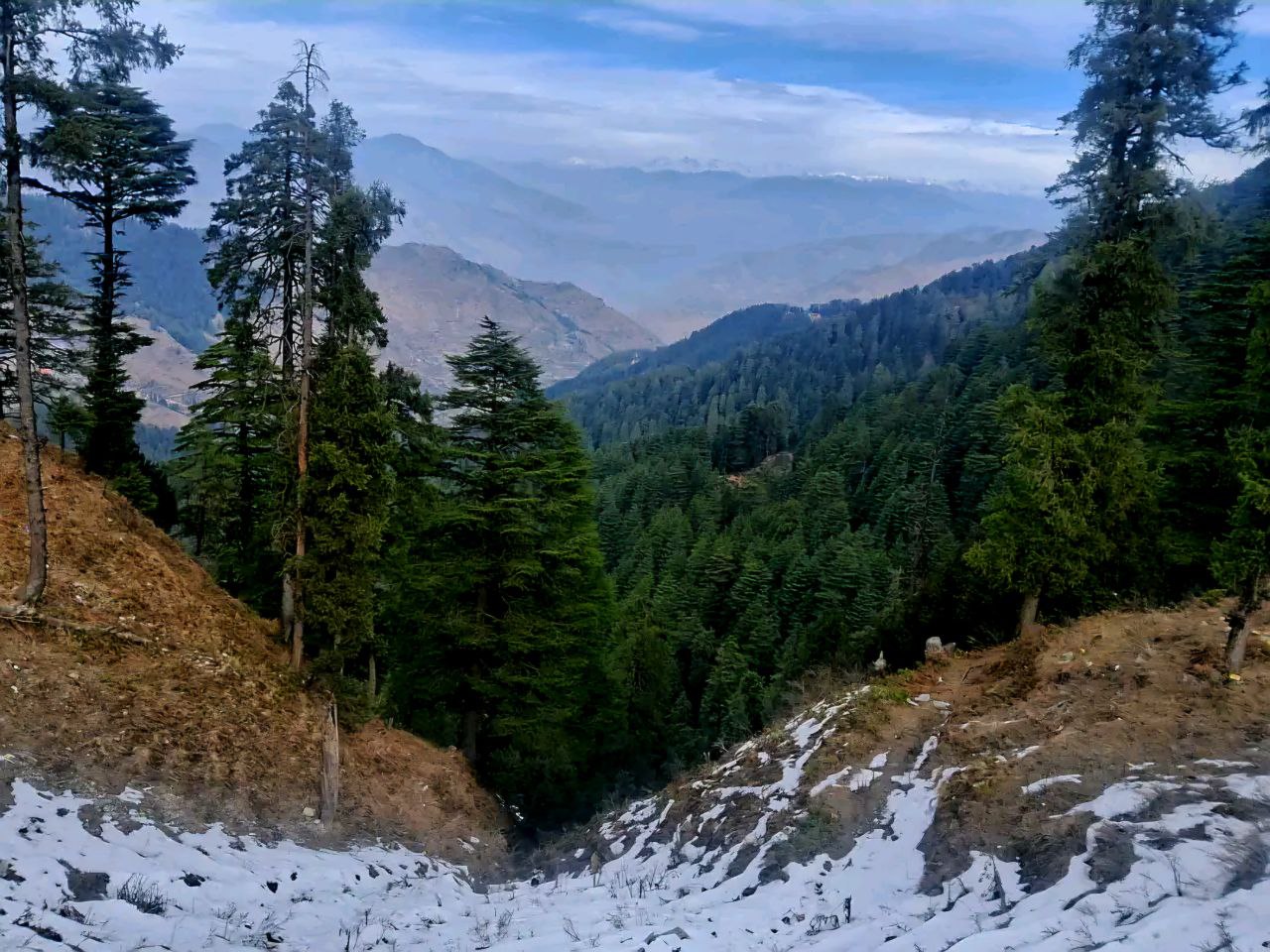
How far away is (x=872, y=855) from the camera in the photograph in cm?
890

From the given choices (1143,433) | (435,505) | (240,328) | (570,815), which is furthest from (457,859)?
(1143,433)

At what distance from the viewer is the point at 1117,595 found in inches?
625

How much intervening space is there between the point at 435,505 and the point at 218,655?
575 centimetres

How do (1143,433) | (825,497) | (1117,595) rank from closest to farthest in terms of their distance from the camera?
1. (1117,595)
2. (1143,433)
3. (825,497)

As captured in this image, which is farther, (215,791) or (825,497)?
(825,497)

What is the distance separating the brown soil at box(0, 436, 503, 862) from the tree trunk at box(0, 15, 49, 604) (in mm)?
828

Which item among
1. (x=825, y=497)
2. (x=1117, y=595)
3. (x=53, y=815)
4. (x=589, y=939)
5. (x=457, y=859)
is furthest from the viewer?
(x=825, y=497)

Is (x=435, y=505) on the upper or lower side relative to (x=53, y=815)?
upper

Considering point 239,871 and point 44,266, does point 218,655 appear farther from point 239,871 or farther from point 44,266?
point 44,266

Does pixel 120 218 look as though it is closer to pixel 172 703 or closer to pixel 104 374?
pixel 104 374

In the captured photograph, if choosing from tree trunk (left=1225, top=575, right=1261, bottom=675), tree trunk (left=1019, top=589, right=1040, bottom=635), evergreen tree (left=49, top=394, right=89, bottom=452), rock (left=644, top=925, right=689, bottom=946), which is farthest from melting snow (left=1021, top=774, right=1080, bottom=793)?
evergreen tree (left=49, top=394, right=89, bottom=452)

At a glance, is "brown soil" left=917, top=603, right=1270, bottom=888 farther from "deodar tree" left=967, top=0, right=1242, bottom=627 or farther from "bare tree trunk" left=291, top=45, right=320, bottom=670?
"bare tree trunk" left=291, top=45, right=320, bottom=670

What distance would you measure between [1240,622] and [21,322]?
19.0m

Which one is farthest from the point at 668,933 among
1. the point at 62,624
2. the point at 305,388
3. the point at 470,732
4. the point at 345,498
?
the point at 470,732
